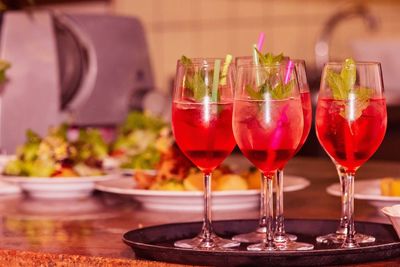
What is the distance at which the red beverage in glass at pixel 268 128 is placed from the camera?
3.92 feet

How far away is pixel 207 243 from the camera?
1271mm

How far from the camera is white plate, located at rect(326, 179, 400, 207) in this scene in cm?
157

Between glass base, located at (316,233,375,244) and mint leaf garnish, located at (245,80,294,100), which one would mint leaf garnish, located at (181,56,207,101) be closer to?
mint leaf garnish, located at (245,80,294,100)

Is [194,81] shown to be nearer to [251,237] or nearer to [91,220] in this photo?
[251,237]

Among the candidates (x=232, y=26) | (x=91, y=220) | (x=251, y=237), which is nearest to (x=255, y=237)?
(x=251, y=237)

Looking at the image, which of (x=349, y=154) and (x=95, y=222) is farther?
(x=95, y=222)

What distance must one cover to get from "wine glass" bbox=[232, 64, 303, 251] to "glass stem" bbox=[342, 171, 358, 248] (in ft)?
0.32

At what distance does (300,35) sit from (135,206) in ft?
10.4

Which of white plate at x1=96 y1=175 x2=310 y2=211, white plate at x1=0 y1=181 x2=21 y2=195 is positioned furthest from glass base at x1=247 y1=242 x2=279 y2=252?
white plate at x1=0 y1=181 x2=21 y2=195

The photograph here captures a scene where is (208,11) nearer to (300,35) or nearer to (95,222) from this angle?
(300,35)

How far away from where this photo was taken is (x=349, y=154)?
1.27 meters

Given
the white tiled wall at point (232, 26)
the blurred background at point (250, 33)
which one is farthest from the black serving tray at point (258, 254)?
the white tiled wall at point (232, 26)

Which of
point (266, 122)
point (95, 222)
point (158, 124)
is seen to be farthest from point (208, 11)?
point (266, 122)

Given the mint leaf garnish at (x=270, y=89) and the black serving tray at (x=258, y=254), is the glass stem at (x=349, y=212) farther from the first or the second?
the mint leaf garnish at (x=270, y=89)
